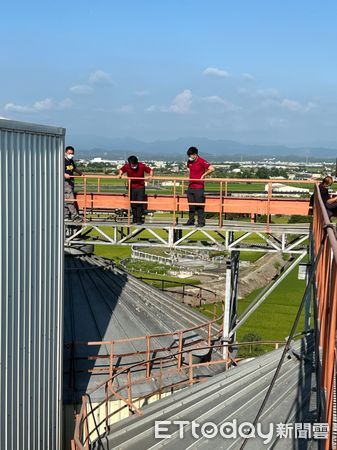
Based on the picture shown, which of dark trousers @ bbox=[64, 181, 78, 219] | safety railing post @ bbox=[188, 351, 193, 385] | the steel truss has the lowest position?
safety railing post @ bbox=[188, 351, 193, 385]

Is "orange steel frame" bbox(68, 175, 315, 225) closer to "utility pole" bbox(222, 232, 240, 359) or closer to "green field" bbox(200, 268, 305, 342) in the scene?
"utility pole" bbox(222, 232, 240, 359)

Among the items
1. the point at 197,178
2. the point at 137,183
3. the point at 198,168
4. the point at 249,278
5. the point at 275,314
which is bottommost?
the point at 275,314

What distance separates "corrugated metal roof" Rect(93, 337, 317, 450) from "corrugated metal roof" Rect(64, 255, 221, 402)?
2.35 metres

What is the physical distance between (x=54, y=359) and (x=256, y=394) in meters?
3.80

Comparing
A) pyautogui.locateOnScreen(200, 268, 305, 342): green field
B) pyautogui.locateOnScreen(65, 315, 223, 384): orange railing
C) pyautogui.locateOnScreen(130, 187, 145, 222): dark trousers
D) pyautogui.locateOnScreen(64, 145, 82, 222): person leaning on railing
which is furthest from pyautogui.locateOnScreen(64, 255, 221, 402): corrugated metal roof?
pyautogui.locateOnScreen(200, 268, 305, 342): green field


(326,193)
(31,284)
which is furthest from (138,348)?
(326,193)

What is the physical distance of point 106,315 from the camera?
1509 centimetres

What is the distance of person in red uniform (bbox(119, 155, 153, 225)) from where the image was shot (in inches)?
617

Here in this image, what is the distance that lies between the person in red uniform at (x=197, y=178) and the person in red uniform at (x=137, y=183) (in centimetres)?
128

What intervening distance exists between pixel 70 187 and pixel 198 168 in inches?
142

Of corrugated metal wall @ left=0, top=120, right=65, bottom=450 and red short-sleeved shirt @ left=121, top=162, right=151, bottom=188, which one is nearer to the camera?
corrugated metal wall @ left=0, top=120, right=65, bottom=450

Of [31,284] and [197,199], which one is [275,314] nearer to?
[197,199]

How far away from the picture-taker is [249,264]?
70.9 m

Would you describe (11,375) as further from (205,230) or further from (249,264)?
(249,264)
